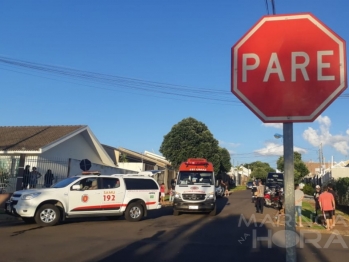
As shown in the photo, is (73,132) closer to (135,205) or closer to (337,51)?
(135,205)

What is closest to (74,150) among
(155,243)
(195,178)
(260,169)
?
(195,178)

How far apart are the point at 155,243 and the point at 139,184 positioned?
649cm

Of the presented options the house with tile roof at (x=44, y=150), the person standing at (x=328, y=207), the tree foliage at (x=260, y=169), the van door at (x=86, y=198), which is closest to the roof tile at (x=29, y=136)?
the house with tile roof at (x=44, y=150)

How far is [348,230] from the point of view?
51.9 feet

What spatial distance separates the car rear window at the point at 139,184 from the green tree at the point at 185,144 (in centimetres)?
2700

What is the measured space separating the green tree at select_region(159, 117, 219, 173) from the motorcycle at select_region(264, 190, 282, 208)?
17706mm

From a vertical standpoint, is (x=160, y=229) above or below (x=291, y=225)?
below

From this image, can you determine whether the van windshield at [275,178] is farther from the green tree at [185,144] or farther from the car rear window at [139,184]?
the car rear window at [139,184]

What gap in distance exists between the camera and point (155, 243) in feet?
38.3

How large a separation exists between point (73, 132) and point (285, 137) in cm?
2754

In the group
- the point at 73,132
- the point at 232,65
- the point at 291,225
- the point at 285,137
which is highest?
the point at 73,132

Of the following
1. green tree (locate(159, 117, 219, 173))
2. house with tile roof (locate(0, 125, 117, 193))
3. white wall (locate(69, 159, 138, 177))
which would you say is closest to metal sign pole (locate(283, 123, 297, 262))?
house with tile roof (locate(0, 125, 117, 193))

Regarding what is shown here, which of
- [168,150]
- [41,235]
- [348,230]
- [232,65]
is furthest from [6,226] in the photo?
[168,150]

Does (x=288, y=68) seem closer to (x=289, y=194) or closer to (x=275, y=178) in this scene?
(x=289, y=194)
